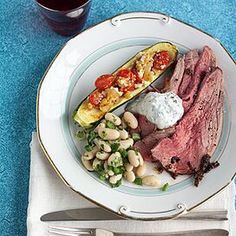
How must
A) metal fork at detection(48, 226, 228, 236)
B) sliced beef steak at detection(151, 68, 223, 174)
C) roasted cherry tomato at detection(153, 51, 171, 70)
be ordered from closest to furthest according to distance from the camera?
metal fork at detection(48, 226, 228, 236) → sliced beef steak at detection(151, 68, 223, 174) → roasted cherry tomato at detection(153, 51, 171, 70)

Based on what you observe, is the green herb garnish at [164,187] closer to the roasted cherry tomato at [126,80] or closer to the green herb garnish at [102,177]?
the green herb garnish at [102,177]

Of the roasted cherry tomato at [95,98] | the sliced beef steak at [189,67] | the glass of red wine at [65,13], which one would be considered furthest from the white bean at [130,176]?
the glass of red wine at [65,13]

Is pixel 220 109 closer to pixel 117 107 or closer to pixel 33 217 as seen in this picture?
pixel 117 107

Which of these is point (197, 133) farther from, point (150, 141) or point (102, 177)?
point (102, 177)

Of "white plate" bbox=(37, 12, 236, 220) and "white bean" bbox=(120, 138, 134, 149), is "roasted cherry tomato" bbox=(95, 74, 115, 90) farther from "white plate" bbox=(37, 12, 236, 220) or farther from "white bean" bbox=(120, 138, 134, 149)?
"white bean" bbox=(120, 138, 134, 149)

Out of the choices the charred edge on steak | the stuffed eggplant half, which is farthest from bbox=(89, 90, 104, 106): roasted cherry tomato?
the charred edge on steak
